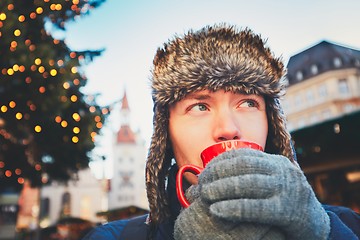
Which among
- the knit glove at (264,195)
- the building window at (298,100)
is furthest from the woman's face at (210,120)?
the building window at (298,100)

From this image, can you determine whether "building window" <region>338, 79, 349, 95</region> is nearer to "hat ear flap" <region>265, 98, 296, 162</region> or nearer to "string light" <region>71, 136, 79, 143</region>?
"string light" <region>71, 136, 79, 143</region>

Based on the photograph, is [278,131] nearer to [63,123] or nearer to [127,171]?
[63,123]

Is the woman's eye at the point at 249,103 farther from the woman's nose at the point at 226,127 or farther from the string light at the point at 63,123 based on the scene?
the string light at the point at 63,123

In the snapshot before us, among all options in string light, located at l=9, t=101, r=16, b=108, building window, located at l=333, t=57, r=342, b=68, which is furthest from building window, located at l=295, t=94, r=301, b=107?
string light, located at l=9, t=101, r=16, b=108

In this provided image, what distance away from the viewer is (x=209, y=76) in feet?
4.07

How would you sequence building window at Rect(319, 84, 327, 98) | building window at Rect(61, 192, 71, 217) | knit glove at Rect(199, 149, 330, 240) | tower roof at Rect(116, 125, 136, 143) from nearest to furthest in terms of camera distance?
1. knit glove at Rect(199, 149, 330, 240)
2. building window at Rect(319, 84, 327, 98)
3. building window at Rect(61, 192, 71, 217)
4. tower roof at Rect(116, 125, 136, 143)

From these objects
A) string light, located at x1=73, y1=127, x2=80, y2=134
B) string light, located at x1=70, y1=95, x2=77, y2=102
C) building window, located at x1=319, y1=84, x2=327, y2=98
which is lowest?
string light, located at x1=73, y1=127, x2=80, y2=134

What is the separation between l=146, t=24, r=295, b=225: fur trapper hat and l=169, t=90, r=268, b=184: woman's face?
0.12 feet

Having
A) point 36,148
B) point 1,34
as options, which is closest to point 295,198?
point 1,34

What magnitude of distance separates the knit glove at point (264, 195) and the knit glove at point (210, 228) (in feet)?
0.09

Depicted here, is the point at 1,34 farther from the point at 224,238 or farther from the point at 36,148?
the point at 224,238

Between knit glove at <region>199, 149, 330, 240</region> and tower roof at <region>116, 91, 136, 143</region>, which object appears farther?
tower roof at <region>116, 91, 136, 143</region>

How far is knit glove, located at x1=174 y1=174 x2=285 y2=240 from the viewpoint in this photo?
77cm

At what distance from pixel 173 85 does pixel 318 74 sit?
130 feet
